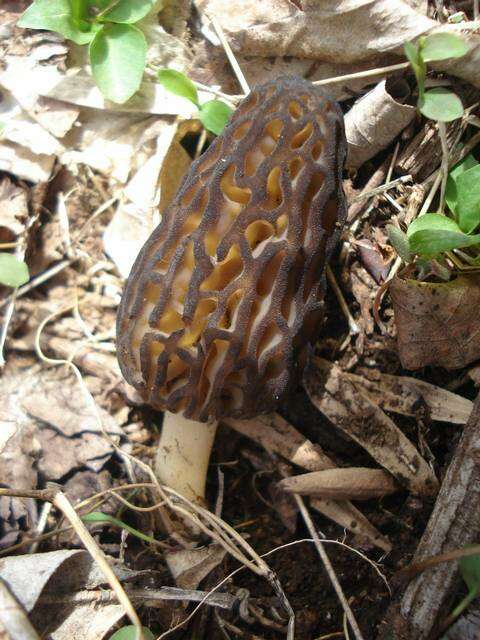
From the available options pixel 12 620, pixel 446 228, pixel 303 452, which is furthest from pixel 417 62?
pixel 12 620

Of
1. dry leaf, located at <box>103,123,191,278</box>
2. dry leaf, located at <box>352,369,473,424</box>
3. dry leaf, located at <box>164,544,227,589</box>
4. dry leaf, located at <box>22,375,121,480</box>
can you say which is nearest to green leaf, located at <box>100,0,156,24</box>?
dry leaf, located at <box>103,123,191,278</box>

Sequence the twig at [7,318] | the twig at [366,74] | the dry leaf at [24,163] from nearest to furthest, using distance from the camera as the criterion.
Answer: the twig at [366,74] → the twig at [7,318] → the dry leaf at [24,163]

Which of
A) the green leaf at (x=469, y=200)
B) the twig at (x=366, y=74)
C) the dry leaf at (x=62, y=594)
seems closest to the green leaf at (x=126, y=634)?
the dry leaf at (x=62, y=594)

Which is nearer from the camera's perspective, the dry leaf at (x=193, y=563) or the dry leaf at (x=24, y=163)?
the dry leaf at (x=193, y=563)

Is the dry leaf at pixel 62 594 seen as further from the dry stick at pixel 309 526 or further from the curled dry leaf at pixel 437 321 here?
the curled dry leaf at pixel 437 321

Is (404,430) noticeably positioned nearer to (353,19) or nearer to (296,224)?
(296,224)

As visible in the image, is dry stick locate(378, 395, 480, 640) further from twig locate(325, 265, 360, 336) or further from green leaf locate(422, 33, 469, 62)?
green leaf locate(422, 33, 469, 62)

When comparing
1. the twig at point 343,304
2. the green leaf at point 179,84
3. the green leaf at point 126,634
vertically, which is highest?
the green leaf at point 179,84
